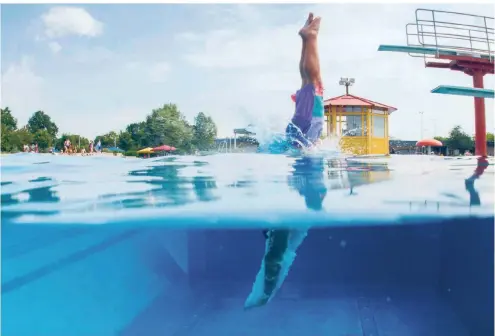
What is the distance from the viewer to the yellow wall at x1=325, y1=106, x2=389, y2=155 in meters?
9.21

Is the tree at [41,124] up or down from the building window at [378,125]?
up

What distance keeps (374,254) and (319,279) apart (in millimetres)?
3589

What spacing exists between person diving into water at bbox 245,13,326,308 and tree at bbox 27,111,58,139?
5338 millimetres

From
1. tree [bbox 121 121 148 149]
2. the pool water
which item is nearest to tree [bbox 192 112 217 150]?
the pool water

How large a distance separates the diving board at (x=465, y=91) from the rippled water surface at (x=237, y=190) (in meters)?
1.77

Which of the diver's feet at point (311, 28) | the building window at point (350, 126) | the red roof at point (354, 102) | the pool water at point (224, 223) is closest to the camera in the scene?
the diver's feet at point (311, 28)

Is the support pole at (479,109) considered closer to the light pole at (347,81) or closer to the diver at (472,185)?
the diver at (472,185)

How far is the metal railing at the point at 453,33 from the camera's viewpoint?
7871mm

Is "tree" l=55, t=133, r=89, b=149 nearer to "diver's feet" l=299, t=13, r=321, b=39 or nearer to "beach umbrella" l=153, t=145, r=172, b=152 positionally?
"beach umbrella" l=153, t=145, r=172, b=152

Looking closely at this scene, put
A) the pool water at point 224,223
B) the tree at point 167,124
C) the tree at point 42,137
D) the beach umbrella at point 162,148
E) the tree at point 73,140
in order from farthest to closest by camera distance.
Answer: the beach umbrella at point 162,148
the tree at point 73,140
the tree at point 42,137
the tree at point 167,124
the pool water at point 224,223

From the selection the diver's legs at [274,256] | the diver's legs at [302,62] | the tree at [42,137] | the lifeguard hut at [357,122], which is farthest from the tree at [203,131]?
the tree at [42,137]

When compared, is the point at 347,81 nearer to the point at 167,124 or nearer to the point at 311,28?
the point at 311,28

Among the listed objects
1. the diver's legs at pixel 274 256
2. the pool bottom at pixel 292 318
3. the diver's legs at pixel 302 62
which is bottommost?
the pool bottom at pixel 292 318

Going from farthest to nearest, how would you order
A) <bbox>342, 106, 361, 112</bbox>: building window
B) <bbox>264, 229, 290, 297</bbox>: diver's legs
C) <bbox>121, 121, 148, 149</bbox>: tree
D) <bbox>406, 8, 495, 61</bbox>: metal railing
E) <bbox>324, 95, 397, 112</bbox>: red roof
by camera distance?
<bbox>264, 229, 290, 297</bbox>: diver's legs < <bbox>342, 106, 361, 112</bbox>: building window < <bbox>324, 95, 397, 112</bbox>: red roof < <bbox>121, 121, 148, 149</bbox>: tree < <bbox>406, 8, 495, 61</bbox>: metal railing
